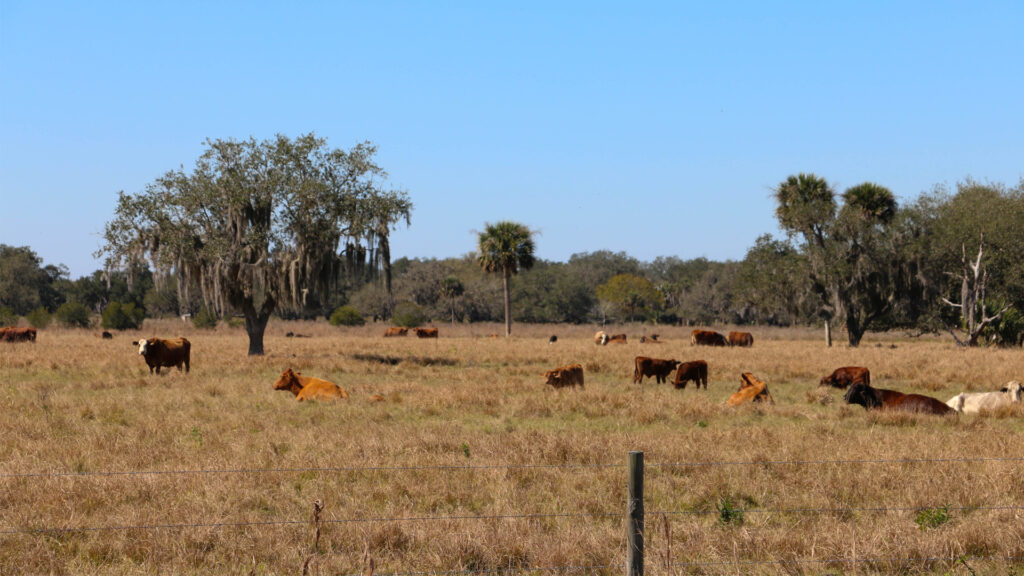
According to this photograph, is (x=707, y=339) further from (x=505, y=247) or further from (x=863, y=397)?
(x=863, y=397)

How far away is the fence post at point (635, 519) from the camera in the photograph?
193 inches

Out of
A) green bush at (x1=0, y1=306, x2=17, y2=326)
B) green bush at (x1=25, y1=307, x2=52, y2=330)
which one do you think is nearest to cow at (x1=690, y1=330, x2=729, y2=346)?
green bush at (x1=25, y1=307, x2=52, y2=330)

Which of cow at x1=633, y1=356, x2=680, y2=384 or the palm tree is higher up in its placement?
the palm tree

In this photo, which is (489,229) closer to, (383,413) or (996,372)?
(996,372)

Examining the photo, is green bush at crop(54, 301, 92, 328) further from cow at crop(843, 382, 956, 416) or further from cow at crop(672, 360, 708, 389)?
cow at crop(843, 382, 956, 416)

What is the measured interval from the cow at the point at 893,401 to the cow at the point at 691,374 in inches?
182

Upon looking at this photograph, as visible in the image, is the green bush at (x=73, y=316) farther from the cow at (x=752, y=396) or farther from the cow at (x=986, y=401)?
the cow at (x=986, y=401)

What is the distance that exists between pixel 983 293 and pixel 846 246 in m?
6.91

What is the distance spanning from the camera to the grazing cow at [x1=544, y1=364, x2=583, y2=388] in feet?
60.0

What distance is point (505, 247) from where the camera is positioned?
55344 mm

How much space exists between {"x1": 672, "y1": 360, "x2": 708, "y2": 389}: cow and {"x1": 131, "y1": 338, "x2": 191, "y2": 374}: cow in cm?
1287

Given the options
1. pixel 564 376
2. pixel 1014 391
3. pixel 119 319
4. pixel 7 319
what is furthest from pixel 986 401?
pixel 7 319

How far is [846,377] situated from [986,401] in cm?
520

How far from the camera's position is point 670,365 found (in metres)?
20.2
